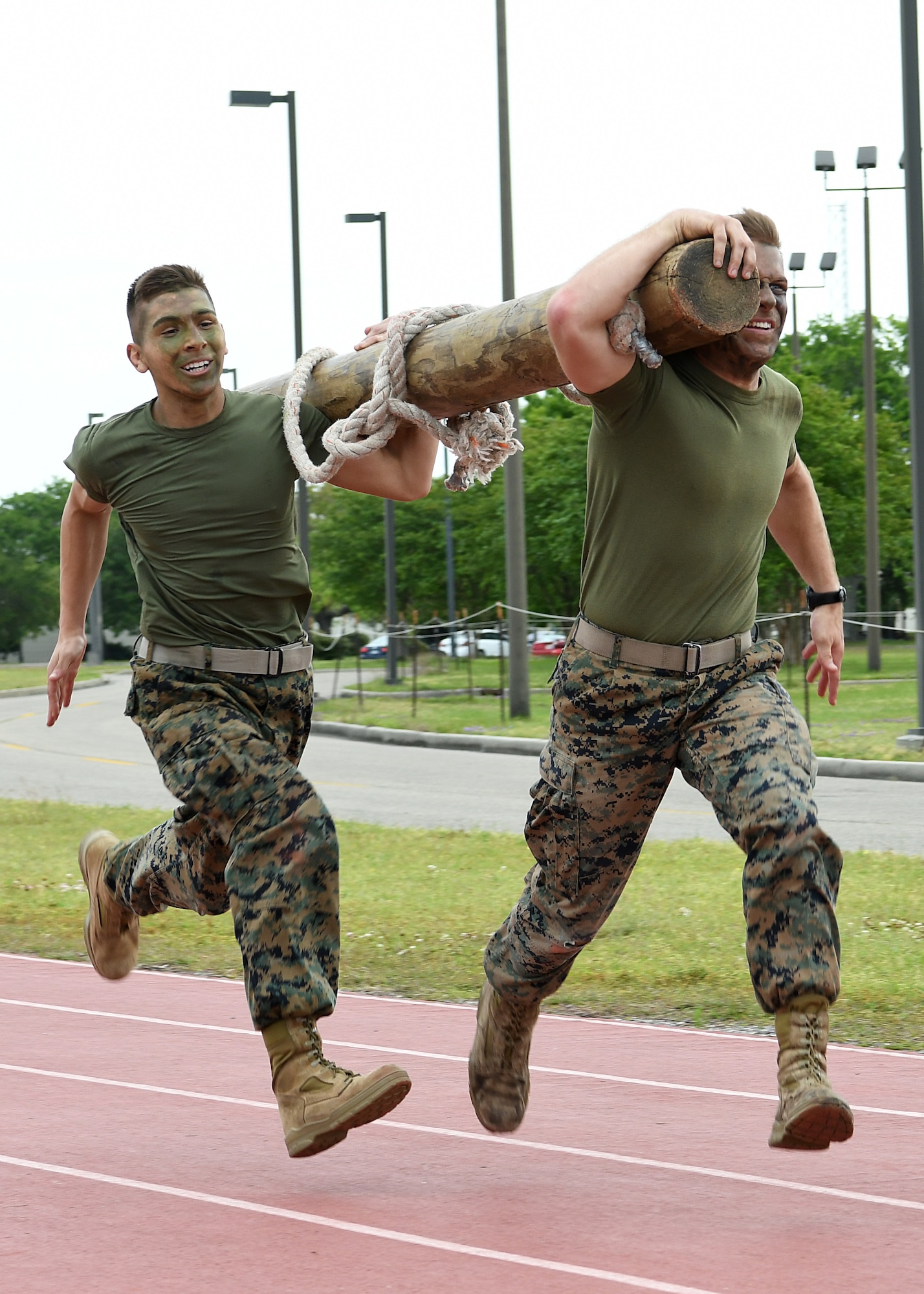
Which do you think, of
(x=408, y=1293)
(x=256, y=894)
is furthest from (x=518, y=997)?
(x=408, y=1293)

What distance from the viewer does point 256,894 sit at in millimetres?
4469

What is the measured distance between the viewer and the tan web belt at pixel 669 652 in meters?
4.29

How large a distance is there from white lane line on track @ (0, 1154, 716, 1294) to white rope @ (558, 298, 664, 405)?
6.58 feet

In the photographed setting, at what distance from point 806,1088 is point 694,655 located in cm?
105

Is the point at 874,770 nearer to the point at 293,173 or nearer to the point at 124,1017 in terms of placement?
the point at 124,1017

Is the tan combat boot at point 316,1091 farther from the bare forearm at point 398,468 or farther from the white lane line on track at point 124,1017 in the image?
the white lane line on track at point 124,1017

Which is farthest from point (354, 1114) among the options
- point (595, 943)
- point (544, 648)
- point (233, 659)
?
point (544, 648)

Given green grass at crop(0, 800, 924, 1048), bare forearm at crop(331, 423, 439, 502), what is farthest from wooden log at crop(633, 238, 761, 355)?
green grass at crop(0, 800, 924, 1048)

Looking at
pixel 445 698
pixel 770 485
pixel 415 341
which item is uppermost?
pixel 415 341

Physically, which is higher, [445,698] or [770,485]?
[770,485]

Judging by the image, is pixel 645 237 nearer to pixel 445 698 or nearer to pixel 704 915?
pixel 704 915

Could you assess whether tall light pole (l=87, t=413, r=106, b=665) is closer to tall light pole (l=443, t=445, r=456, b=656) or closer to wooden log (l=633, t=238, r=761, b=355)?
tall light pole (l=443, t=445, r=456, b=656)

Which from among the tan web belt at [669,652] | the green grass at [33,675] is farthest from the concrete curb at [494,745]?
the green grass at [33,675]

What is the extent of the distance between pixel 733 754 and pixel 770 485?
71 centimetres
